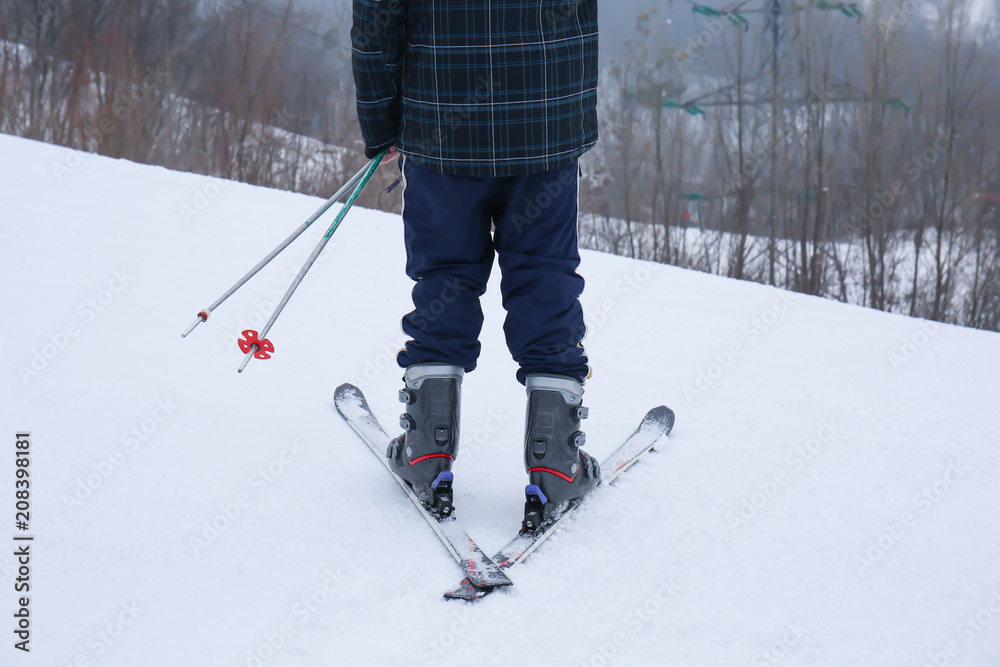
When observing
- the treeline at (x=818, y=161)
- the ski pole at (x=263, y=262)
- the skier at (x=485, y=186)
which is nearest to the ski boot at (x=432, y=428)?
the skier at (x=485, y=186)

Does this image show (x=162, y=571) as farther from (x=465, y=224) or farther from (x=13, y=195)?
(x=13, y=195)

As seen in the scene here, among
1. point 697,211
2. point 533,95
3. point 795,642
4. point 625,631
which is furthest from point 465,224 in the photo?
point 697,211

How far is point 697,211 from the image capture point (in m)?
7.69

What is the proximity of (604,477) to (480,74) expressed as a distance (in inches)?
33.5

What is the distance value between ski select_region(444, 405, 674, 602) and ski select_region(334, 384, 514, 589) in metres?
0.02

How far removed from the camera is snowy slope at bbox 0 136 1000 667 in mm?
1108

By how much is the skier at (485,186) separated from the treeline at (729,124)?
518 cm

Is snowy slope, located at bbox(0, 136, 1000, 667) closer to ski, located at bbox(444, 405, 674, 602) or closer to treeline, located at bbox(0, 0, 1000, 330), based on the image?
ski, located at bbox(444, 405, 674, 602)

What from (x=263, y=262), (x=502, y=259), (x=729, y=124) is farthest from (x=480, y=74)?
(x=729, y=124)

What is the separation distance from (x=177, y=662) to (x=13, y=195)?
2690mm

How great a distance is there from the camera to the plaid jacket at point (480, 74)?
127cm

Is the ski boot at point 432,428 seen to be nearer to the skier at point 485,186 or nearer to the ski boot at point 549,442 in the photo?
the skier at point 485,186

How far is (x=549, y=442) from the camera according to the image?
4.58 ft

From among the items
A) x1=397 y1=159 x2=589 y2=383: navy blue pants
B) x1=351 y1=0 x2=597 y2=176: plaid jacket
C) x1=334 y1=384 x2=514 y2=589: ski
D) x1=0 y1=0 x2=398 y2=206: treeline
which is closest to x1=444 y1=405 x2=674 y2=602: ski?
x1=334 y1=384 x2=514 y2=589: ski
